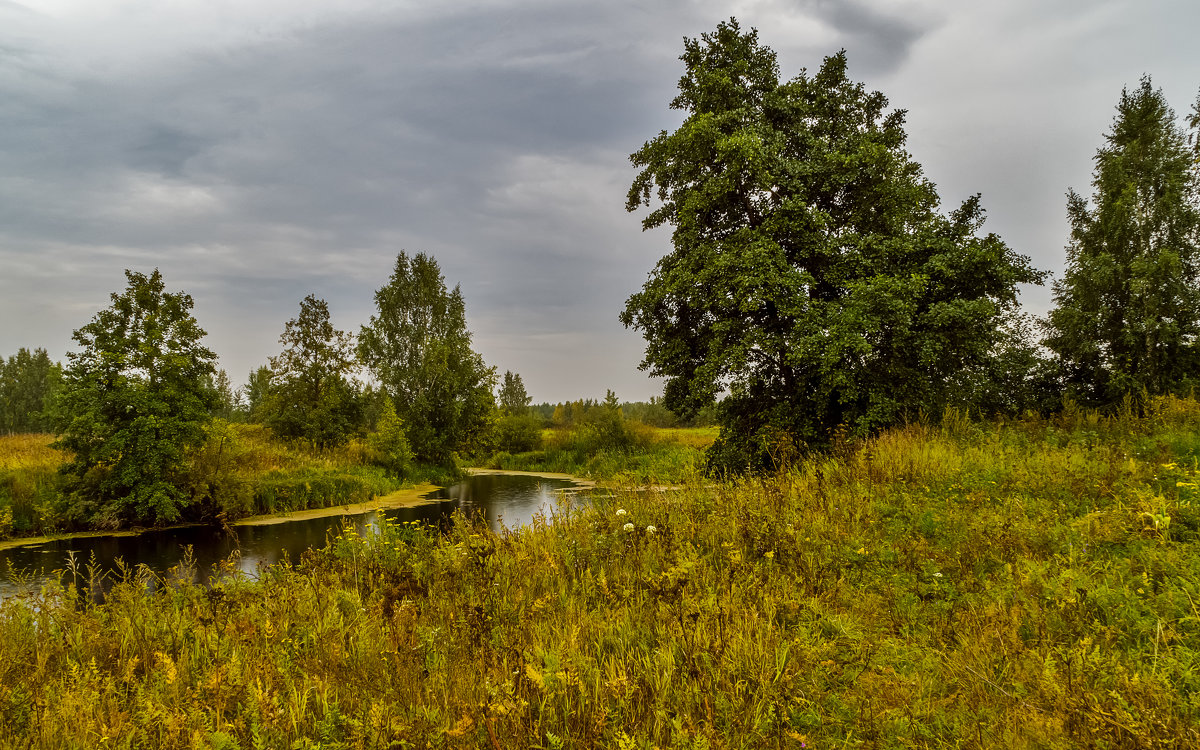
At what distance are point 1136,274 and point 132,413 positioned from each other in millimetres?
34208

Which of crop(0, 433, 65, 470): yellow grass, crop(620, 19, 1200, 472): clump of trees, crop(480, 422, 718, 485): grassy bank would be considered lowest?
crop(480, 422, 718, 485): grassy bank

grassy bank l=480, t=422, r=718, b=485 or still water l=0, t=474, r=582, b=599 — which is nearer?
still water l=0, t=474, r=582, b=599

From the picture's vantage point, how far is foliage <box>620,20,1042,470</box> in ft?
38.8

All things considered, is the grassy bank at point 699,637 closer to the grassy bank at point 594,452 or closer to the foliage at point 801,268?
the foliage at point 801,268

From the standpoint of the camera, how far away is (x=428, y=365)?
2870 cm

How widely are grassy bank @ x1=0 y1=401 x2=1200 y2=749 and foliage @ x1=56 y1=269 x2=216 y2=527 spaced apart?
39.0 ft

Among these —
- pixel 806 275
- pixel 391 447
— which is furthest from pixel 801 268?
pixel 391 447

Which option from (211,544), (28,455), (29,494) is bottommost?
(211,544)

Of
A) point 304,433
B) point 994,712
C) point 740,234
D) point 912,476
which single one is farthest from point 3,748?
point 304,433

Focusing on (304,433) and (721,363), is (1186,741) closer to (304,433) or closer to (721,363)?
(721,363)

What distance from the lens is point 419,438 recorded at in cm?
2836

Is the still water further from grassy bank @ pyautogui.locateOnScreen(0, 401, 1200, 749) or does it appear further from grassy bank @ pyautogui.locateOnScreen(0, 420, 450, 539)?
grassy bank @ pyautogui.locateOnScreen(0, 401, 1200, 749)

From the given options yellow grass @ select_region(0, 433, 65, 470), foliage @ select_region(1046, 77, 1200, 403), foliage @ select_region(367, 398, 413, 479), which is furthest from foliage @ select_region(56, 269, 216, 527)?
foliage @ select_region(1046, 77, 1200, 403)

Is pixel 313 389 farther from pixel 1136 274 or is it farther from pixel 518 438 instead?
pixel 1136 274
